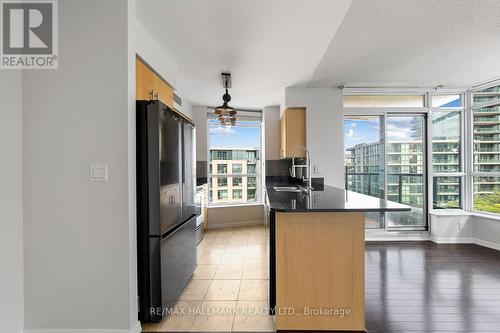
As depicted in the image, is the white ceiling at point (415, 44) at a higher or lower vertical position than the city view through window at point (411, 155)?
higher

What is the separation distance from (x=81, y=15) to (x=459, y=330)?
12.4 feet

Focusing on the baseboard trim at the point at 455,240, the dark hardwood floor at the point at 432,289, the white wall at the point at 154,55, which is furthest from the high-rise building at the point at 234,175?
the baseboard trim at the point at 455,240

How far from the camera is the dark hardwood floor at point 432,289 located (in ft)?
7.38

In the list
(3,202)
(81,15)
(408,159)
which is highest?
(81,15)

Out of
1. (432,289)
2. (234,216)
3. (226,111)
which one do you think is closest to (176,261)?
(226,111)

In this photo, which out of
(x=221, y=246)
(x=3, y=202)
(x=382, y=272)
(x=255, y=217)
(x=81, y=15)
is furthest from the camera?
(x=255, y=217)

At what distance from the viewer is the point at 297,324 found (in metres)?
2.09

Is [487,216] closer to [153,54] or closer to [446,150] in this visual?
[446,150]

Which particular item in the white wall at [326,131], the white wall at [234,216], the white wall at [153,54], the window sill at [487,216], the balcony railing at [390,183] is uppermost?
the white wall at [153,54]

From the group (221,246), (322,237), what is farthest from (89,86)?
(221,246)

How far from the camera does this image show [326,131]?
4.36 meters

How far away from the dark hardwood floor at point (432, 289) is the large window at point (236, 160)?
9.36 ft

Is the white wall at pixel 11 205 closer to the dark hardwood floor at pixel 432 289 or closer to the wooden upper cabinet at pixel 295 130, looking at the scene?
the dark hardwood floor at pixel 432 289

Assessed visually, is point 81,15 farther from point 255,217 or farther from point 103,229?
point 255,217
